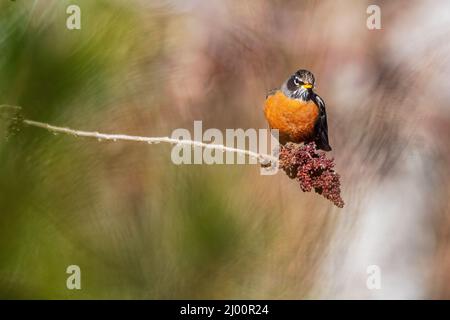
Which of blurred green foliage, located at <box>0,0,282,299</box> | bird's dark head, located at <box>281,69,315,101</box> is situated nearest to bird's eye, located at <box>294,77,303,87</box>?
bird's dark head, located at <box>281,69,315,101</box>

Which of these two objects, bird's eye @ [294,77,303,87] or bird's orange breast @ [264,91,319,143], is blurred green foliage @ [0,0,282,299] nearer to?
bird's eye @ [294,77,303,87]

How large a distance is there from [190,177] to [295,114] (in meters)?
1.76

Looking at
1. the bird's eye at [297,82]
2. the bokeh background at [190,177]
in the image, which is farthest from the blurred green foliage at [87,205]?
the bird's eye at [297,82]

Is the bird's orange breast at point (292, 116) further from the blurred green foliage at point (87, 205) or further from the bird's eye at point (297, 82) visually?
the blurred green foliage at point (87, 205)

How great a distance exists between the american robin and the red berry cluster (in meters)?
0.99

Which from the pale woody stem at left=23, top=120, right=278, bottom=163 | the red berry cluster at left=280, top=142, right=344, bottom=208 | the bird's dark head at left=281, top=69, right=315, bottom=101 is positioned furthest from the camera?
the bird's dark head at left=281, top=69, right=315, bottom=101

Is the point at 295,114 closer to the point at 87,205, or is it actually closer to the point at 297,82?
the point at 297,82

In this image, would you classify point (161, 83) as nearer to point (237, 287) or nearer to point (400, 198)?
point (237, 287)

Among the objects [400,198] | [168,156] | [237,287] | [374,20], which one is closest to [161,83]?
[168,156]

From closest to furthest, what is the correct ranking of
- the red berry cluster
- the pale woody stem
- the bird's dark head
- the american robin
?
the pale woody stem < the red berry cluster < the bird's dark head < the american robin

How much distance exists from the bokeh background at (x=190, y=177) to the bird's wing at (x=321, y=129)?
59 millimetres

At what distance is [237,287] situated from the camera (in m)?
1.89

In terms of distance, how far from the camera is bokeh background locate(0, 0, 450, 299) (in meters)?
1.64

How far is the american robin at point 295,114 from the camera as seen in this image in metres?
3.47
